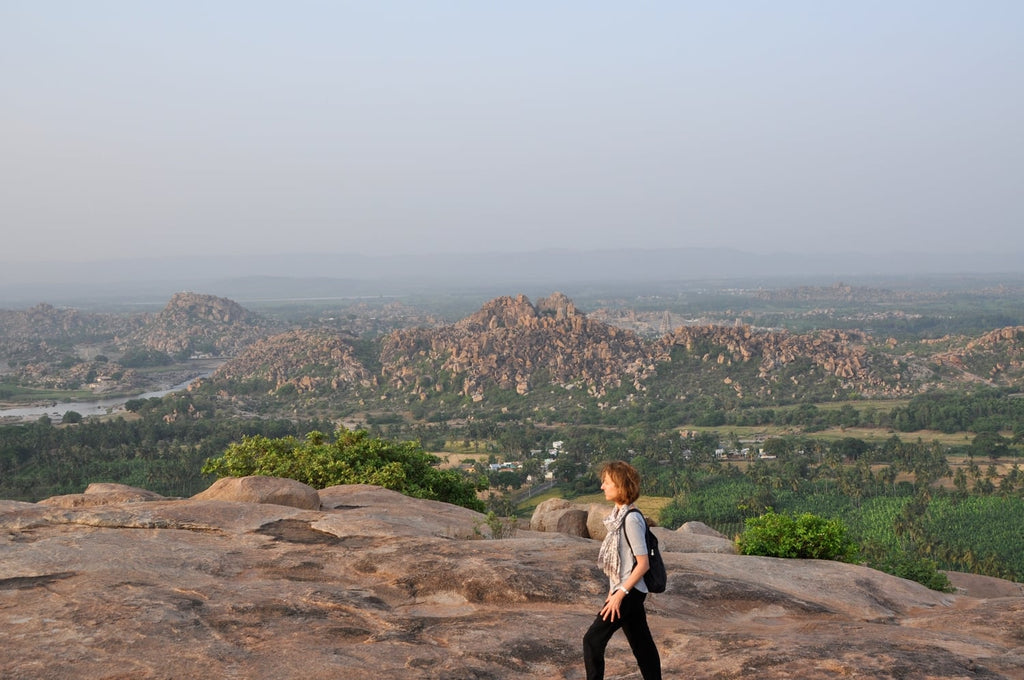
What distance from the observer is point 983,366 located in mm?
152625

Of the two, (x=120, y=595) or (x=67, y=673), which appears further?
(x=120, y=595)

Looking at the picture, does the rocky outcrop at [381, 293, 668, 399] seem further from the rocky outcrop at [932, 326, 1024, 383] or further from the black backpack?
the black backpack

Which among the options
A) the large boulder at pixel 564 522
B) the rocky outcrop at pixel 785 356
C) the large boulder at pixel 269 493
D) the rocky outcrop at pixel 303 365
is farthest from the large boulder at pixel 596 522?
the rocky outcrop at pixel 303 365

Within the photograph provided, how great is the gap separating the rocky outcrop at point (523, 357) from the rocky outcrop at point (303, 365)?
7.77 m

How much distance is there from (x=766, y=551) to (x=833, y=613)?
313 inches

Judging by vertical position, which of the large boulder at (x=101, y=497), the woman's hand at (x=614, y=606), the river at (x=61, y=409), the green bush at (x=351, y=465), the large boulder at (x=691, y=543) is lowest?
the river at (x=61, y=409)

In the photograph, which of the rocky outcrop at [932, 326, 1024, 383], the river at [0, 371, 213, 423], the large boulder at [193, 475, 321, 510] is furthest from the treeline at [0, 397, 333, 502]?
the rocky outcrop at [932, 326, 1024, 383]

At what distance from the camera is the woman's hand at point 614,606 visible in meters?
7.51

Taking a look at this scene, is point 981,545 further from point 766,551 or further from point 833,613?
point 833,613

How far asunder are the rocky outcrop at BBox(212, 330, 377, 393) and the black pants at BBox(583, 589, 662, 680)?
497 feet

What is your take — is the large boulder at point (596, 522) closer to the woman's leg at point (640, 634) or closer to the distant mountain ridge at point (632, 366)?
the woman's leg at point (640, 634)

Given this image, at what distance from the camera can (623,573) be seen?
24.9 ft

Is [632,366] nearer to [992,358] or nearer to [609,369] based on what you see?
[609,369]

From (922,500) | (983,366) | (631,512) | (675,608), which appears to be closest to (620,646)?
(675,608)
